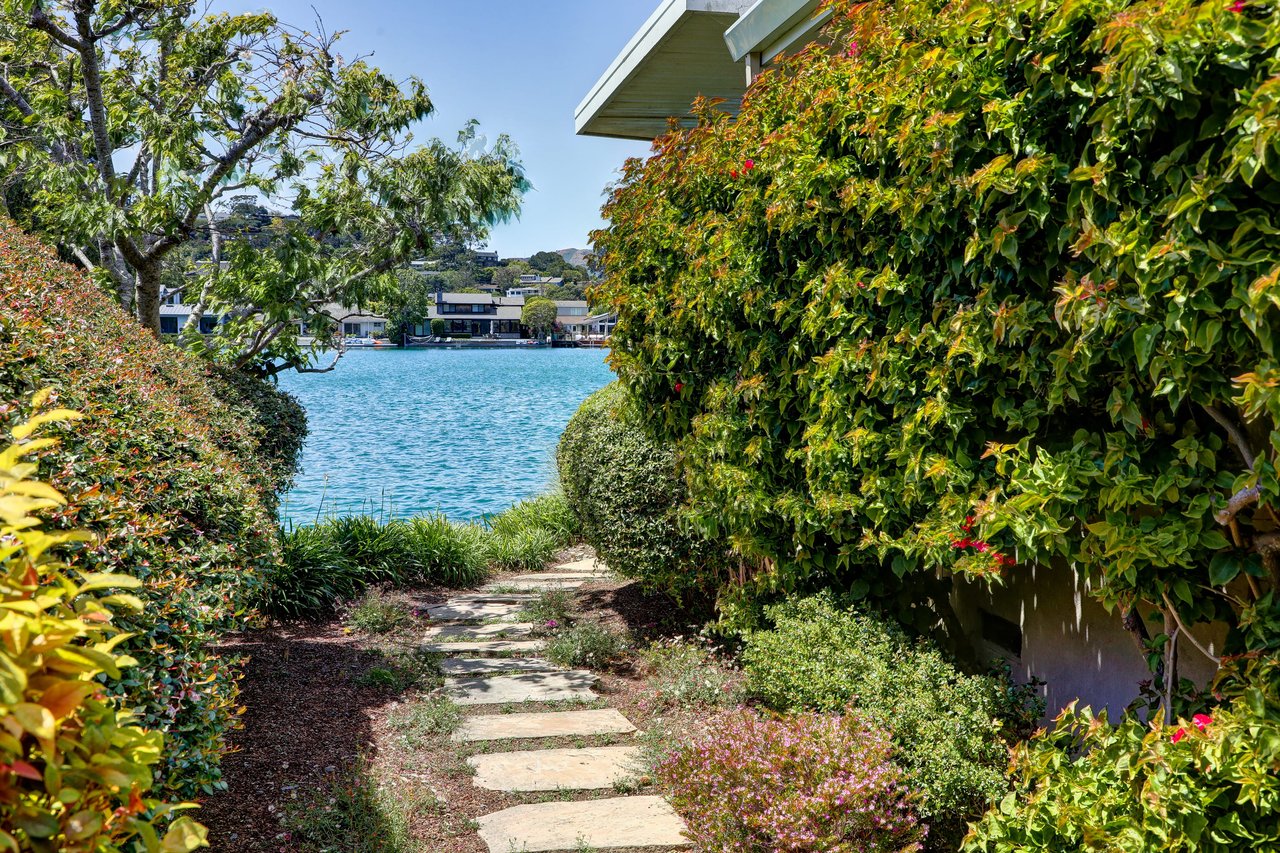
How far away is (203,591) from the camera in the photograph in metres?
2.93

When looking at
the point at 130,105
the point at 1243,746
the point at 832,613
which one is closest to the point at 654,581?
the point at 832,613

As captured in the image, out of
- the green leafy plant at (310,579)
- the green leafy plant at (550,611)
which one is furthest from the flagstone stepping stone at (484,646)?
the green leafy plant at (310,579)

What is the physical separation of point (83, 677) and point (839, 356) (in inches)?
117

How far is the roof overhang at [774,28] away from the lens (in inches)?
206

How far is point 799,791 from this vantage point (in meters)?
3.15

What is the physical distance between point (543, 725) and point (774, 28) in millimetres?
4483

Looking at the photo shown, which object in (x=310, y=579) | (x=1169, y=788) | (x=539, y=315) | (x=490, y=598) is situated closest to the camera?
(x=1169, y=788)

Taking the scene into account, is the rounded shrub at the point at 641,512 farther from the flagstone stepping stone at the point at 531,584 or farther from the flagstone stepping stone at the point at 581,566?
the flagstone stepping stone at the point at 581,566

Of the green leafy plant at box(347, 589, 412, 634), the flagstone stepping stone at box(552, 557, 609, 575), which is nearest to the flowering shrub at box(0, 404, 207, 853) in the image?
the green leafy plant at box(347, 589, 412, 634)

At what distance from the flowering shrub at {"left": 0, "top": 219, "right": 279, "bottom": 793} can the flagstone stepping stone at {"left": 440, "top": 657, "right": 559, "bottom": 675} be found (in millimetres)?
2134

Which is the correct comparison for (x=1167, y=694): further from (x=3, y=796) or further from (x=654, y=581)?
(x=654, y=581)

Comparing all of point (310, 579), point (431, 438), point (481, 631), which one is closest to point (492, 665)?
point (481, 631)

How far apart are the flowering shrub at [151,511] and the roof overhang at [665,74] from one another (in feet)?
14.8

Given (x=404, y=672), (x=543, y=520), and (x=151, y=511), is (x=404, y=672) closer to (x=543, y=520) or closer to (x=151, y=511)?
(x=151, y=511)
